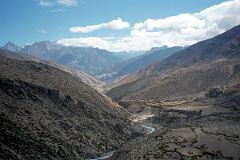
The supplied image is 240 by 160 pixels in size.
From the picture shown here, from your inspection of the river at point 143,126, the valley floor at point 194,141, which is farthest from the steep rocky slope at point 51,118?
the valley floor at point 194,141

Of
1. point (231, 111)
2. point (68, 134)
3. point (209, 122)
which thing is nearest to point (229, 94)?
point (231, 111)

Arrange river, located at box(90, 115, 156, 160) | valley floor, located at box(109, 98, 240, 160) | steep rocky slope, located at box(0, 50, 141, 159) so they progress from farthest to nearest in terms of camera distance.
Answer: river, located at box(90, 115, 156, 160) → steep rocky slope, located at box(0, 50, 141, 159) → valley floor, located at box(109, 98, 240, 160)

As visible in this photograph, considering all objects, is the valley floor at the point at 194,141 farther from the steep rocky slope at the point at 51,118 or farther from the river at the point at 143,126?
the steep rocky slope at the point at 51,118

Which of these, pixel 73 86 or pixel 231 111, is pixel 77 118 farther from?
pixel 231 111

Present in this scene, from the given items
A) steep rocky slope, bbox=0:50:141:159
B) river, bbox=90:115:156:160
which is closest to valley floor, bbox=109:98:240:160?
river, bbox=90:115:156:160

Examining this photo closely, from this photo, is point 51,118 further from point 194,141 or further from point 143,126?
point 143,126

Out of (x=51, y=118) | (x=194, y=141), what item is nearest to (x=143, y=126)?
(x=51, y=118)

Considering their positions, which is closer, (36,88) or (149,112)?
(36,88)

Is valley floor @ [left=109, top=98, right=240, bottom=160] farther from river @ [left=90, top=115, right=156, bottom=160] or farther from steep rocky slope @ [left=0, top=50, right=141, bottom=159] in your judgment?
steep rocky slope @ [left=0, top=50, right=141, bottom=159]
